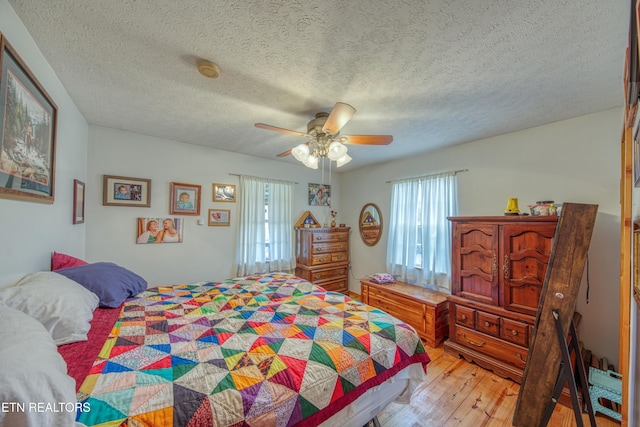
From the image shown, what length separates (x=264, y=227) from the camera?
384 cm

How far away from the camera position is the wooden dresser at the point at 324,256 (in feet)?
13.0

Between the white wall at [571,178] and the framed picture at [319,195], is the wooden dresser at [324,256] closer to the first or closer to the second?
the framed picture at [319,195]

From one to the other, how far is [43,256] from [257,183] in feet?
8.06

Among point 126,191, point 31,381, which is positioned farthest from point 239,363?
point 126,191

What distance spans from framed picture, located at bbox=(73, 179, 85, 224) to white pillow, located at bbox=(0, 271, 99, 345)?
113 cm

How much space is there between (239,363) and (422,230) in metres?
3.00

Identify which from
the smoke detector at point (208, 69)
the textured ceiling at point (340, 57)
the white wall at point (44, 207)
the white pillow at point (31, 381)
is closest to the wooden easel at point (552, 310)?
the textured ceiling at point (340, 57)

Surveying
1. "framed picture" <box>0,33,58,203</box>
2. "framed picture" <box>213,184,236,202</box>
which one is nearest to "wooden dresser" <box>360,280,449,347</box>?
"framed picture" <box>213,184,236,202</box>

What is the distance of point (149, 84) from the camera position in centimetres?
182

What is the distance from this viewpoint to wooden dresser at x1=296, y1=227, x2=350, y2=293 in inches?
156

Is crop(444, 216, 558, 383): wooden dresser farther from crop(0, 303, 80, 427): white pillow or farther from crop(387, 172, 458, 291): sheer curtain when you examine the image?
crop(0, 303, 80, 427): white pillow

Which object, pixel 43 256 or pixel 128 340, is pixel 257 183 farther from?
pixel 128 340

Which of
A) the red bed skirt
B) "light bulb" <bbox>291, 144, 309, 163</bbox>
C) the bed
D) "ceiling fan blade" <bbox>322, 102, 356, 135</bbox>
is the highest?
"ceiling fan blade" <bbox>322, 102, 356, 135</bbox>

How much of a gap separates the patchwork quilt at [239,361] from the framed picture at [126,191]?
144 centimetres
